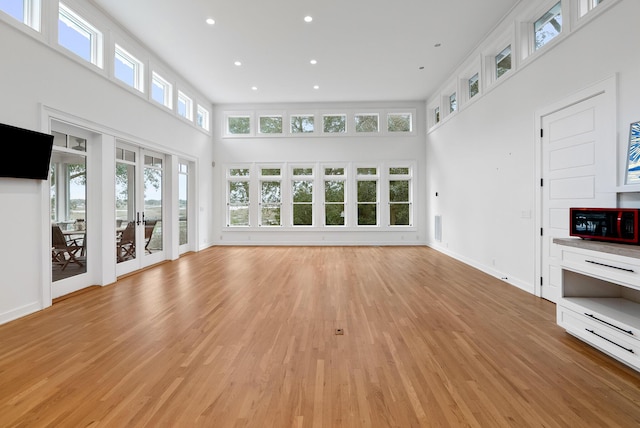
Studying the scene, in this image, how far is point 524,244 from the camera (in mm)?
4176

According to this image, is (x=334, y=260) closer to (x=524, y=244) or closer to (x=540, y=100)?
(x=524, y=244)

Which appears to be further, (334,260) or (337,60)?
(334,260)

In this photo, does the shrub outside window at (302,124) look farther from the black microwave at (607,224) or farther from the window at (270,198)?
the black microwave at (607,224)

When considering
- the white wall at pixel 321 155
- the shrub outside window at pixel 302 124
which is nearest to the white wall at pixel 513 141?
the white wall at pixel 321 155

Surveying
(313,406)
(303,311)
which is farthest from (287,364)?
(303,311)

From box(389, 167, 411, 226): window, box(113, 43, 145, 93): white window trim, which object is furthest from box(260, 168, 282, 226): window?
box(113, 43, 145, 93): white window trim

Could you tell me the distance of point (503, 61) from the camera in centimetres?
498

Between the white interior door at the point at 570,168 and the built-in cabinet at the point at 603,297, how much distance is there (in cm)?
15

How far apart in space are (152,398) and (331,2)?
521 centimetres

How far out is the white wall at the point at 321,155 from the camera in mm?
8727

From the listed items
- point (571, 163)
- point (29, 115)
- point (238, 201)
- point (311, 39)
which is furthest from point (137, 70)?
point (571, 163)

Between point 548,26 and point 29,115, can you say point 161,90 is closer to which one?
point 29,115

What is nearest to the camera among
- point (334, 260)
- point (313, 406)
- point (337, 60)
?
point (313, 406)

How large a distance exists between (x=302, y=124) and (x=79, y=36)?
5.64m
